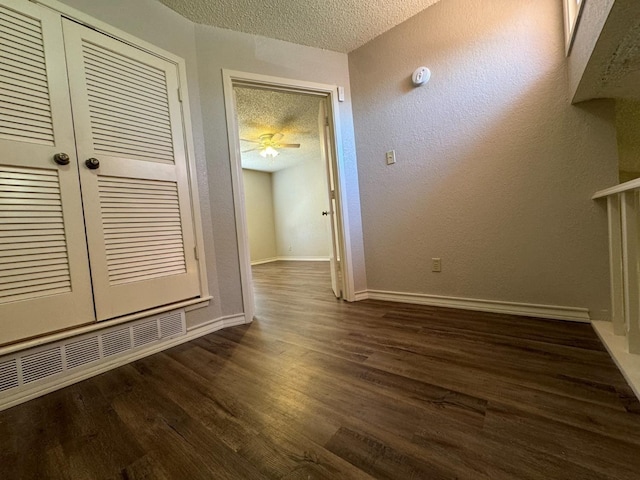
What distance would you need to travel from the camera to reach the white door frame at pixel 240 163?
1.85m

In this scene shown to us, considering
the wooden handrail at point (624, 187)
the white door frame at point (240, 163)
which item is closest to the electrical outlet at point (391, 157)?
the white door frame at point (240, 163)

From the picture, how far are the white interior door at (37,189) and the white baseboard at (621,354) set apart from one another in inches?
93.8

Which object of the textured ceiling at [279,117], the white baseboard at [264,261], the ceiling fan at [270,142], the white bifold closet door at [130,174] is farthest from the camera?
the white baseboard at [264,261]

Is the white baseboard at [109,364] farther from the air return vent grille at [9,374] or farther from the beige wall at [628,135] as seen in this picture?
the beige wall at [628,135]

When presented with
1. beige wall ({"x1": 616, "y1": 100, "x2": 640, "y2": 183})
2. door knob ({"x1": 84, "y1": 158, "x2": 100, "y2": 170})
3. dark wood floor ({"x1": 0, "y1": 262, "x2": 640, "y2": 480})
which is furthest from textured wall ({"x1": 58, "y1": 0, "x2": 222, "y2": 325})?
beige wall ({"x1": 616, "y1": 100, "x2": 640, "y2": 183})

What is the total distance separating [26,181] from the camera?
3.77 ft

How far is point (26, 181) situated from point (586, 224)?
2.94 m

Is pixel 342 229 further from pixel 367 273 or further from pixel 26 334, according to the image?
pixel 26 334

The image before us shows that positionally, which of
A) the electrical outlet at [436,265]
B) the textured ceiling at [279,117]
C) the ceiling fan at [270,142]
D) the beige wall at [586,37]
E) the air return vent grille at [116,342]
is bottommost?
the air return vent grille at [116,342]

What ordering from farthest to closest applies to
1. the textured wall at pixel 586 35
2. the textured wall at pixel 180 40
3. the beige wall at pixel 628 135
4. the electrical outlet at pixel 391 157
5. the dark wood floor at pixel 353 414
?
the electrical outlet at pixel 391 157 → the beige wall at pixel 628 135 → the textured wall at pixel 180 40 → the textured wall at pixel 586 35 → the dark wood floor at pixel 353 414

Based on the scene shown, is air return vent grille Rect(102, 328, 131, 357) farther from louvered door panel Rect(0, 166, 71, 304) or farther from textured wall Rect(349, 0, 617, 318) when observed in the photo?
textured wall Rect(349, 0, 617, 318)

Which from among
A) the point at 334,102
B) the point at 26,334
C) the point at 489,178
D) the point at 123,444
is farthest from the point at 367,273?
the point at 26,334

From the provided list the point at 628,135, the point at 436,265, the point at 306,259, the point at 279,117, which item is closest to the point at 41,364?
the point at 436,265

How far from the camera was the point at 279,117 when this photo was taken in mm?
3416
